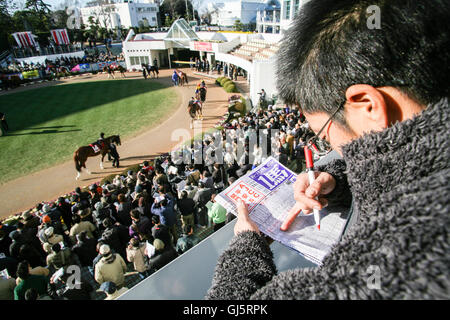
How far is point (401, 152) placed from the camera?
31.4 inches

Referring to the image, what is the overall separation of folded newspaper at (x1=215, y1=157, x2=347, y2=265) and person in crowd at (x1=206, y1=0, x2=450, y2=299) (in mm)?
248

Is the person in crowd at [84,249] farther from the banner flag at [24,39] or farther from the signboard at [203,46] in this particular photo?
the banner flag at [24,39]

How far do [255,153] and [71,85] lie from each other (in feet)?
84.9

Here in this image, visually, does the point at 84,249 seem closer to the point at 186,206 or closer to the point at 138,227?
the point at 138,227

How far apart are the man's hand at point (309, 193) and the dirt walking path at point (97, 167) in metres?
10.3

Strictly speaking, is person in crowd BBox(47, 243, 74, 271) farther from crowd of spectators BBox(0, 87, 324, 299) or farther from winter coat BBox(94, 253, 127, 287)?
winter coat BBox(94, 253, 127, 287)

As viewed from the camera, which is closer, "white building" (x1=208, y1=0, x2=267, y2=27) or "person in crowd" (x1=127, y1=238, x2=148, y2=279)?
"person in crowd" (x1=127, y1=238, x2=148, y2=279)

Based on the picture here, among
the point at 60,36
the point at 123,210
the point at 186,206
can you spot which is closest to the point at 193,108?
the point at 186,206

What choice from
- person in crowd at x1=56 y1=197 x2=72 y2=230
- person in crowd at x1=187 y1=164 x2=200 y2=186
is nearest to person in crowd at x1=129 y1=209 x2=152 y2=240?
person in crowd at x1=187 y1=164 x2=200 y2=186

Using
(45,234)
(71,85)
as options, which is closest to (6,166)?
(45,234)

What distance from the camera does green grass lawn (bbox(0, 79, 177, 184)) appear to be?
1243 centimetres

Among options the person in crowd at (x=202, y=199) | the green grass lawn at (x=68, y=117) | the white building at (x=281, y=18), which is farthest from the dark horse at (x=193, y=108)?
the person in crowd at (x=202, y=199)

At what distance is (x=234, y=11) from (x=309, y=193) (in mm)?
73545

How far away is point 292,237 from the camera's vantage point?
57.3 inches
